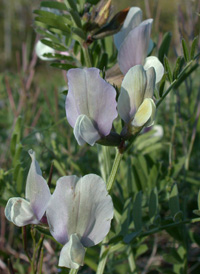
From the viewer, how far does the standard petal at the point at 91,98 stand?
0.45 m

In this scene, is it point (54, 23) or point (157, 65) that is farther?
point (54, 23)

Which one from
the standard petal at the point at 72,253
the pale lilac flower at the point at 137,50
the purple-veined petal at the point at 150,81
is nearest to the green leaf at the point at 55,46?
the pale lilac flower at the point at 137,50

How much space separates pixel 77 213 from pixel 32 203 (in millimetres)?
77

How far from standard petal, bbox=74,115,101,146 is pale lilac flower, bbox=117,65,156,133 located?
5 cm

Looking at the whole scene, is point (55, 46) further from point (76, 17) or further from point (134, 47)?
point (134, 47)

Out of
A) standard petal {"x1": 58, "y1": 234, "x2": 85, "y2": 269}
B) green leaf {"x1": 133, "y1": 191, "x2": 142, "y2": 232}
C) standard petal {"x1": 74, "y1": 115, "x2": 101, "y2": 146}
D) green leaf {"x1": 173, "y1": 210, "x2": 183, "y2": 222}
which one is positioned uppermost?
standard petal {"x1": 74, "y1": 115, "x2": 101, "y2": 146}

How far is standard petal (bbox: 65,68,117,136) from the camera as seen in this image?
45 cm

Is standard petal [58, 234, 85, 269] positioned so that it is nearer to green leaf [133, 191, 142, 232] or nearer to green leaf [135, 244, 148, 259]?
green leaf [133, 191, 142, 232]

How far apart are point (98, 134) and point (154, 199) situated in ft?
0.71

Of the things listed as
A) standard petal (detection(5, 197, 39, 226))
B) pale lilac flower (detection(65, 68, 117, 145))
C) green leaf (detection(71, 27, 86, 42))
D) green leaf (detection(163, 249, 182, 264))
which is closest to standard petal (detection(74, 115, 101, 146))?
pale lilac flower (detection(65, 68, 117, 145))

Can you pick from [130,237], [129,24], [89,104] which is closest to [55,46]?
[129,24]

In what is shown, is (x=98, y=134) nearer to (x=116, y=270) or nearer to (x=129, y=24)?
(x=129, y=24)

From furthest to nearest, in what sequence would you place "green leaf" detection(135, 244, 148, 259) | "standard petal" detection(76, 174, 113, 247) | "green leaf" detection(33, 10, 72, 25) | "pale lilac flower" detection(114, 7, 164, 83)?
"green leaf" detection(135, 244, 148, 259) < "green leaf" detection(33, 10, 72, 25) < "pale lilac flower" detection(114, 7, 164, 83) < "standard petal" detection(76, 174, 113, 247)

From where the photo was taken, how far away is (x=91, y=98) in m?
0.46
